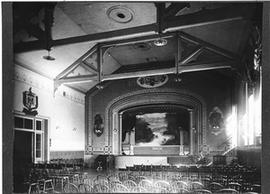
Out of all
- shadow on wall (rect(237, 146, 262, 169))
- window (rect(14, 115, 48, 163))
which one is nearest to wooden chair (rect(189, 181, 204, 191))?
shadow on wall (rect(237, 146, 262, 169))

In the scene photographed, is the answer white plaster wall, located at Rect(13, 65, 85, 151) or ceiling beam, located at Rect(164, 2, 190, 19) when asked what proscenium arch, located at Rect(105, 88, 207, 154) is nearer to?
white plaster wall, located at Rect(13, 65, 85, 151)

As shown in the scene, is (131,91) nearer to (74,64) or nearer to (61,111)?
(74,64)

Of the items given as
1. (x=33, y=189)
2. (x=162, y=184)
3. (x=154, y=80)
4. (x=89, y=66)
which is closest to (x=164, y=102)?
(x=154, y=80)

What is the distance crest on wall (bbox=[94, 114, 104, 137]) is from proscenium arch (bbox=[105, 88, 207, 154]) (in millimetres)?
242

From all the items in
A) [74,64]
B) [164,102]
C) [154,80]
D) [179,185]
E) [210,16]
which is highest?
[210,16]

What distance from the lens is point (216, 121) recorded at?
7742 mm

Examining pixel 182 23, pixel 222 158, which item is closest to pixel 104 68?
pixel 182 23

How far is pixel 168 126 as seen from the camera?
36.3ft

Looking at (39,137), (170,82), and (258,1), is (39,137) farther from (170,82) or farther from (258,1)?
(258,1)

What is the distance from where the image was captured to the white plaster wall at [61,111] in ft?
23.0

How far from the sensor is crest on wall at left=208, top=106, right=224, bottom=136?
7.61 metres

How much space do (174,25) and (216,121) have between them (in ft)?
9.87

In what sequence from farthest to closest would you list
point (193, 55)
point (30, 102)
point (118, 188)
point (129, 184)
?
point (193, 55)
point (30, 102)
point (129, 184)
point (118, 188)

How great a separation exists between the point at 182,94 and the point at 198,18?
3.26 m
